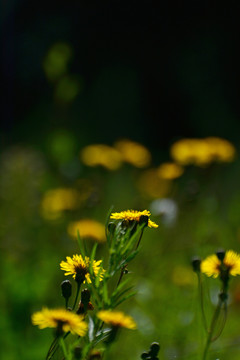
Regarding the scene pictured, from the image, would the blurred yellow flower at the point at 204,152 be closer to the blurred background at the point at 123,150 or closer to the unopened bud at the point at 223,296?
the blurred background at the point at 123,150

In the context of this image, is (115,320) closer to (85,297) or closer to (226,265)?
(85,297)

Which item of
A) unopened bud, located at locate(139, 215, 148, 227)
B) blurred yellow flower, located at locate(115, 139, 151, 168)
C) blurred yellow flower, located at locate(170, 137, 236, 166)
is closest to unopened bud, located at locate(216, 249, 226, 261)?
unopened bud, located at locate(139, 215, 148, 227)

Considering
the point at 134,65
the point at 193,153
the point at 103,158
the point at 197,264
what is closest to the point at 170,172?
the point at 193,153

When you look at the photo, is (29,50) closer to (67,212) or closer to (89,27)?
(89,27)

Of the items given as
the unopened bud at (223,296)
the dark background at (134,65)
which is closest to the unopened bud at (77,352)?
the unopened bud at (223,296)

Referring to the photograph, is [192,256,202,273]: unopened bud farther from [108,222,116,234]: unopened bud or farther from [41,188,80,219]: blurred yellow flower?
[41,188,80,219]: blurred yellow flower

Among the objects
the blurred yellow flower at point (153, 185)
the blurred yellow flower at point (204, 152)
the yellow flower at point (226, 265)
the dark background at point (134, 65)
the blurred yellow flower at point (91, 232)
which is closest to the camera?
the yellow flower at point (226, 265)
